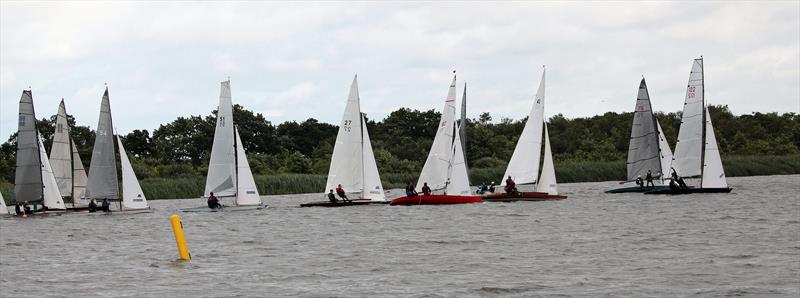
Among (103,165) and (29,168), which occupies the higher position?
(103,165)

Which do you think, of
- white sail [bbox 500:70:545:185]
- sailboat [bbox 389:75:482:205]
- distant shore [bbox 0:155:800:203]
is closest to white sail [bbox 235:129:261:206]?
sailboat [bbox 389:75:482:205]

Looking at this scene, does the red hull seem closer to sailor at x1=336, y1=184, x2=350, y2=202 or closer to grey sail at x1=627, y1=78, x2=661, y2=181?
sailor at x1=336, y1=184, x2=350, y2=202

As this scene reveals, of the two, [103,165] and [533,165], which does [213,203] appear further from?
[533,165]

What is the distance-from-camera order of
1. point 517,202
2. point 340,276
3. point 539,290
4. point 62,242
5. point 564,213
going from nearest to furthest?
point 539,290
point 340,276
point 62,242
point 564,213
point 517,202

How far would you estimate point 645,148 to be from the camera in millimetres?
56938

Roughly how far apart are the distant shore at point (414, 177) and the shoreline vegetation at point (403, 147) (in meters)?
0.07

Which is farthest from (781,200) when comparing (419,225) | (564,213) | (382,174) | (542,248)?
(382,174)

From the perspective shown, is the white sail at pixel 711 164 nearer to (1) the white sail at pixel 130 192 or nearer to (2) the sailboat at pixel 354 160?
(2) the sailboat at pixel 354 160

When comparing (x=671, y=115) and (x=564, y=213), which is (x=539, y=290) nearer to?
(x=564, y=213)

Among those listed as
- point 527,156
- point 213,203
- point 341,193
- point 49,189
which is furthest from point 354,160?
point 49,189

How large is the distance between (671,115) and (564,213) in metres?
82.9

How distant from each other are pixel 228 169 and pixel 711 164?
2145cm

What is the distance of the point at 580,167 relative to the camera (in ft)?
244

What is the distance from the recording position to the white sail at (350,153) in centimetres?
4822
